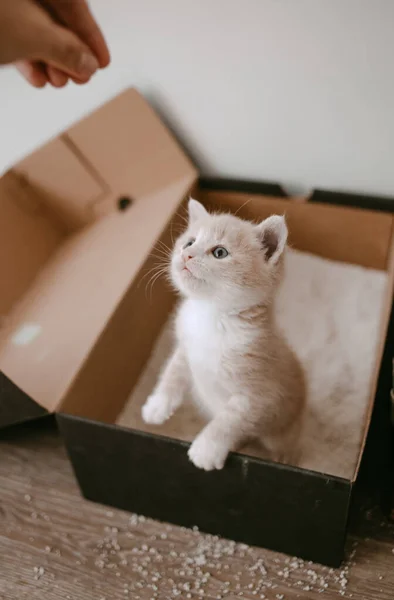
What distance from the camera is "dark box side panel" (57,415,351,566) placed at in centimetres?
84

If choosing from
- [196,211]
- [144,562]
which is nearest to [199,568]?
[144,562]

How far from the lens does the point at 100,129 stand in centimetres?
131

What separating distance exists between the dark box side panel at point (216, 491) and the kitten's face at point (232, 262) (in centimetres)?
25

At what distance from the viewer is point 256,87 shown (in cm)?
119

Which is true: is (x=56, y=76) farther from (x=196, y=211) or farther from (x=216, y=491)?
(x=216, y=491)

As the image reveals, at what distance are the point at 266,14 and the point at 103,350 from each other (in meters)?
0.72

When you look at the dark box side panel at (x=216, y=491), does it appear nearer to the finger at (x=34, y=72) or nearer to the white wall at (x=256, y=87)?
the finger at (x=34, y=72)

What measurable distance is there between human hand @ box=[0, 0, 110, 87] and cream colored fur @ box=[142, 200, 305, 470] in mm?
280

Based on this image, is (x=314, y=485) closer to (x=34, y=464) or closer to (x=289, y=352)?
(x=289, y=352)

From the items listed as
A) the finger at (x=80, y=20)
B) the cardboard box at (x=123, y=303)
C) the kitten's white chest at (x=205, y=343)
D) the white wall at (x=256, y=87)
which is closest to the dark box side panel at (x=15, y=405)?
the cardboard box at (x=123, y=303)

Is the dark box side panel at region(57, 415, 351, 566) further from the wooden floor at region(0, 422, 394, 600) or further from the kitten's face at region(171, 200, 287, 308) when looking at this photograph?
the kitten's face at region(171, 200, 287, 308)

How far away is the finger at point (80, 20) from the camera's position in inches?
25.6

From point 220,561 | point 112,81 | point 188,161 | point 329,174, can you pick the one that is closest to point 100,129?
point 112,81

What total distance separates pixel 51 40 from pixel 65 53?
4 cm
